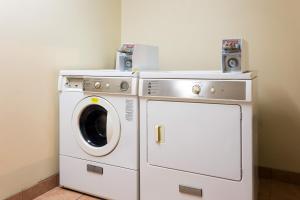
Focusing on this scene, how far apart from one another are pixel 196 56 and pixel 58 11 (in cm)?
117

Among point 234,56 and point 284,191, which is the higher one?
point 234,56

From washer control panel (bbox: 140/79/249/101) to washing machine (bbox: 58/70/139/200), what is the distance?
11 cm

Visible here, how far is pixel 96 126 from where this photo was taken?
78.4 inches

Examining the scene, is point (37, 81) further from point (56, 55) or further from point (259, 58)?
point (259, 58)

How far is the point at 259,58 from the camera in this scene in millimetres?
2146

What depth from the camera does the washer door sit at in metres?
1.78

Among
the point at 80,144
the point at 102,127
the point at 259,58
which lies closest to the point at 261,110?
the point at 259,58

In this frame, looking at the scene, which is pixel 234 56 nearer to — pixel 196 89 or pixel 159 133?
pixel 196 89

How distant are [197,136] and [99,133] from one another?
0.77 meters

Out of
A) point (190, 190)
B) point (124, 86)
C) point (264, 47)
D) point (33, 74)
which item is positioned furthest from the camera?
point (264, 47)

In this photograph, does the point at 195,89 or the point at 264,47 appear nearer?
the point at 195,89

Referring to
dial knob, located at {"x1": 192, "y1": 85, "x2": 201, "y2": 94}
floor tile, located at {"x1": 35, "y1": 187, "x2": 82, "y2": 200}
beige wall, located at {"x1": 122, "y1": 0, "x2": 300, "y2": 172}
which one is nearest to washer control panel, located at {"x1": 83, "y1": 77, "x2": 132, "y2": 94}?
dial knob, located at {"x1": 192, "y1": 85, "x2": 201, "y2": 94}

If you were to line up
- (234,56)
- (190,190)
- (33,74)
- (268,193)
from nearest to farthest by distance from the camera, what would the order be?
(234,56), (190,190), (33,74), (268,193)

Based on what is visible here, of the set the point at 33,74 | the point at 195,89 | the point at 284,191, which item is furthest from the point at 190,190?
the point at 33,74
